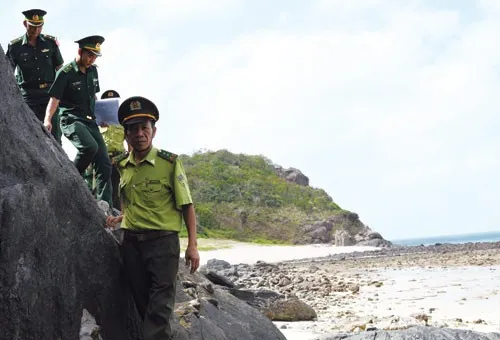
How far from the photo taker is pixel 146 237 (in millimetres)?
4938

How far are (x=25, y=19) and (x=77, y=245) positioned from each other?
3.48 metres

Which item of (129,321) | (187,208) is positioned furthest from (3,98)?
(129,321)

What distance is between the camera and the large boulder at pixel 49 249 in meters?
4.16

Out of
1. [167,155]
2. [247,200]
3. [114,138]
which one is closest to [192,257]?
[167,155]

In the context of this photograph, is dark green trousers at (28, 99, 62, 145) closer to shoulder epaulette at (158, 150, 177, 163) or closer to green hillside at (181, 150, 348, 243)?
shoulder epaulette at (158, 150, 177, 163)

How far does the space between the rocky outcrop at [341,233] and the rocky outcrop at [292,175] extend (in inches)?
378

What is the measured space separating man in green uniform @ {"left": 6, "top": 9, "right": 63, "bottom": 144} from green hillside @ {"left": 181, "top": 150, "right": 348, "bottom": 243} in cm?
3165

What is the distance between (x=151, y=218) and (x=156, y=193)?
0.59 ft

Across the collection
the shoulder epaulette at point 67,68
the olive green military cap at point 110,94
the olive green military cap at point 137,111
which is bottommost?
the olive green military cap at point 137,111

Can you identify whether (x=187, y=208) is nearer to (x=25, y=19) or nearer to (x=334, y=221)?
(x=25, y=19)

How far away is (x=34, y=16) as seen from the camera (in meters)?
7.35

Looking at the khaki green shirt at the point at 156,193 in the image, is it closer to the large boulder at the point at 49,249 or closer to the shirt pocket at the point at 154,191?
the shirt pocket at the point at 154,191

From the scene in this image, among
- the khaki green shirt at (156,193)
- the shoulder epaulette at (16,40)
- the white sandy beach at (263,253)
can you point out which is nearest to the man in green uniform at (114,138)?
the shoulder epaulette at (16,40)

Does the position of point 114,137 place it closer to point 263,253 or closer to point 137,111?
point 137,111
